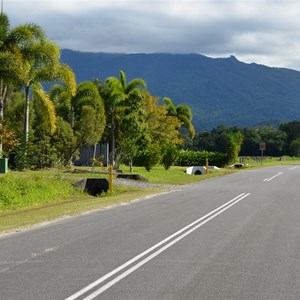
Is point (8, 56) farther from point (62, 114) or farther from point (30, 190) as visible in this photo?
point (62, 114)

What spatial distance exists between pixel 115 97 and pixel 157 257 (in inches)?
1642

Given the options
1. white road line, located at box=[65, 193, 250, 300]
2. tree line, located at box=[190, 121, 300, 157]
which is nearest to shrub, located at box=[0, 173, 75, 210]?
white road line, located at box=[65, 193, 250, 300]

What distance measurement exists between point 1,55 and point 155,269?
2386 centimetres

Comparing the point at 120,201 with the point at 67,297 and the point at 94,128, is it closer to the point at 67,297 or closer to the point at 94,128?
the point at 67,297

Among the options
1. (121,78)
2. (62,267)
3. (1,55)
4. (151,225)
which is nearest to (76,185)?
(1,55)

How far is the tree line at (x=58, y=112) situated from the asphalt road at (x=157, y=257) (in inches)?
625

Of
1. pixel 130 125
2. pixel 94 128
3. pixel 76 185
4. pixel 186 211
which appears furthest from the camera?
pixel 130 125

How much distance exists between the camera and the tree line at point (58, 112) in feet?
106

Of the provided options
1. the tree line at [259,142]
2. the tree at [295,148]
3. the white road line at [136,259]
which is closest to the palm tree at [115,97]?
the white road line at [136,259]

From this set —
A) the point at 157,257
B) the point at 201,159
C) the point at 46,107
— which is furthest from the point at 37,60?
the point at 201,159

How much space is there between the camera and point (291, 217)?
16.2 m

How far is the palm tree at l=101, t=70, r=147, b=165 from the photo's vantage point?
51.2 meters

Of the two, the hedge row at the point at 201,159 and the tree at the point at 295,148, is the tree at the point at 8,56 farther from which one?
the tree at the point at 295,148

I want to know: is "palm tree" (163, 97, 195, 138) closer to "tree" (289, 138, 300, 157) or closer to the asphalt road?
"tree" (289, 138, 300, 157)
